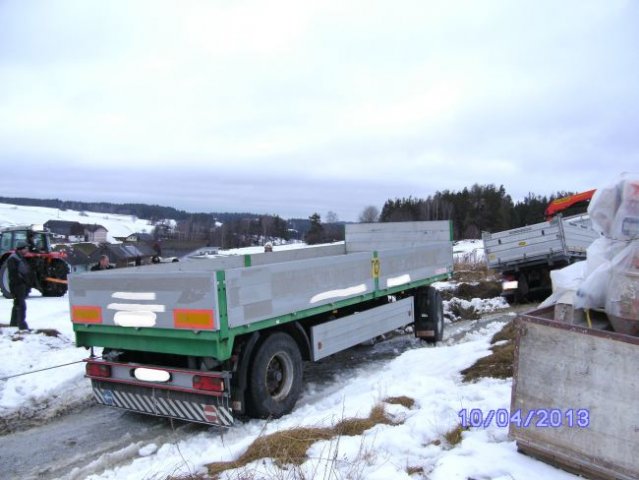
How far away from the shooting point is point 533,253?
46.7 ft

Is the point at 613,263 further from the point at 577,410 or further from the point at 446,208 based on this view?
the point at 446,208

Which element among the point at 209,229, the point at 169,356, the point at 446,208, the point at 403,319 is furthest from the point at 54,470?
the point at 446,208

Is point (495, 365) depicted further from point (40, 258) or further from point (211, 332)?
point (40, 258)

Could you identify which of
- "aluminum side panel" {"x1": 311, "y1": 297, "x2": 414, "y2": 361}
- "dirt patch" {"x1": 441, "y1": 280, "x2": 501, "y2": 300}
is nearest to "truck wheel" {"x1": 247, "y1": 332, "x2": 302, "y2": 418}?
"aluminum side panel" {"x1": 311, "y1": 297, "x2": 414, "y2": 361}

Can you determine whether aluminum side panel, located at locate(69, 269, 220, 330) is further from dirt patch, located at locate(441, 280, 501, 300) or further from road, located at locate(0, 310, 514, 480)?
dirt patch, located at locate(441, 280, 501, 300)

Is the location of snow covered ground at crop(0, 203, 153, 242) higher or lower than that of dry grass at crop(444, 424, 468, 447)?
higher

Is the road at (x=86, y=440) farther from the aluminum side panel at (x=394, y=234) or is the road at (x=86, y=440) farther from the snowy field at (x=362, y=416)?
the aluminum side panel at (x=394, y=234)

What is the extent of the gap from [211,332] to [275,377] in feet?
4.07

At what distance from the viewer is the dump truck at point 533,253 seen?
14.1 m

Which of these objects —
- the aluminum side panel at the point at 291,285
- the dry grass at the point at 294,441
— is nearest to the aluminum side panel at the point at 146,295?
the aluminum side panel at the point at 291,285

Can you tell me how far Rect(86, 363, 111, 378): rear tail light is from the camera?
5.58 meters

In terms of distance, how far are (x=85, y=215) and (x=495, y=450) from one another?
148 metres

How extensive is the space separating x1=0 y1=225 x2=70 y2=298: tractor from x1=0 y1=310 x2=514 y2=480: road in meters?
11.9

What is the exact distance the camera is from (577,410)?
3205mm
